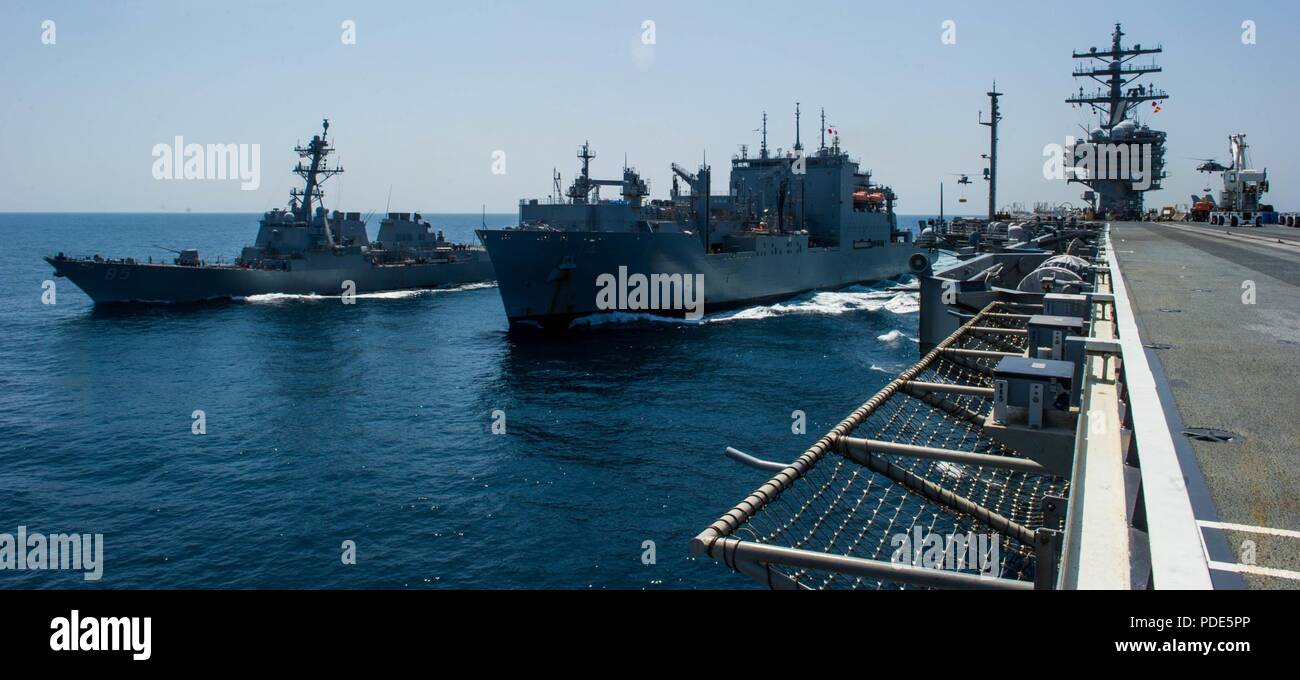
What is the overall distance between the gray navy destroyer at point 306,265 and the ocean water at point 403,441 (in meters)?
7.97

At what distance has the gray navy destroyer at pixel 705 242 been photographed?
45.0 metres

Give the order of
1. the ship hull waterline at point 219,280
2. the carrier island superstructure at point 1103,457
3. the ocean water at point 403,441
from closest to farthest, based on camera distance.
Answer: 1. the carrier island superstructure at point 1103,457
2. the ocean water at point 403,441
3. the ship hull waterline at point 219,280

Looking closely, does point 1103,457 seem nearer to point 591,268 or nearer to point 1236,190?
point 591,268

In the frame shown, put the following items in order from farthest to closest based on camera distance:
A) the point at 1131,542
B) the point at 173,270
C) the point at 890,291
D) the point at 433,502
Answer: the point at 890,291 → the point at 173,270 → the point at 433,502 → the point at 1131,542

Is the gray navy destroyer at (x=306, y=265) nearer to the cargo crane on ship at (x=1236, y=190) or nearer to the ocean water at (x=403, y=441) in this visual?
the ocean water at (x=403, y=441)

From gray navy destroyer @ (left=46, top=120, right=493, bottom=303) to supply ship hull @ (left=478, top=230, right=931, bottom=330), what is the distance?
23.1 m

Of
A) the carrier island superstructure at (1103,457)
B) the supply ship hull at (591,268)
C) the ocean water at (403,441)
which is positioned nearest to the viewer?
the carrier island superstructure at (1103,457)

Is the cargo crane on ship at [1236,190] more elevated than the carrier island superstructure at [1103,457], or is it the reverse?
the cargo crane on ship at [1236,190]

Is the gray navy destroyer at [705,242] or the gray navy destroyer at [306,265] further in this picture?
the gray navy destroyer at [306,265]

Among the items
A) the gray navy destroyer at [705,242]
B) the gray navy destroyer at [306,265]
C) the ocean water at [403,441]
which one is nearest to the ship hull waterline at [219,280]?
the gray navy destroyer at [306,265]
